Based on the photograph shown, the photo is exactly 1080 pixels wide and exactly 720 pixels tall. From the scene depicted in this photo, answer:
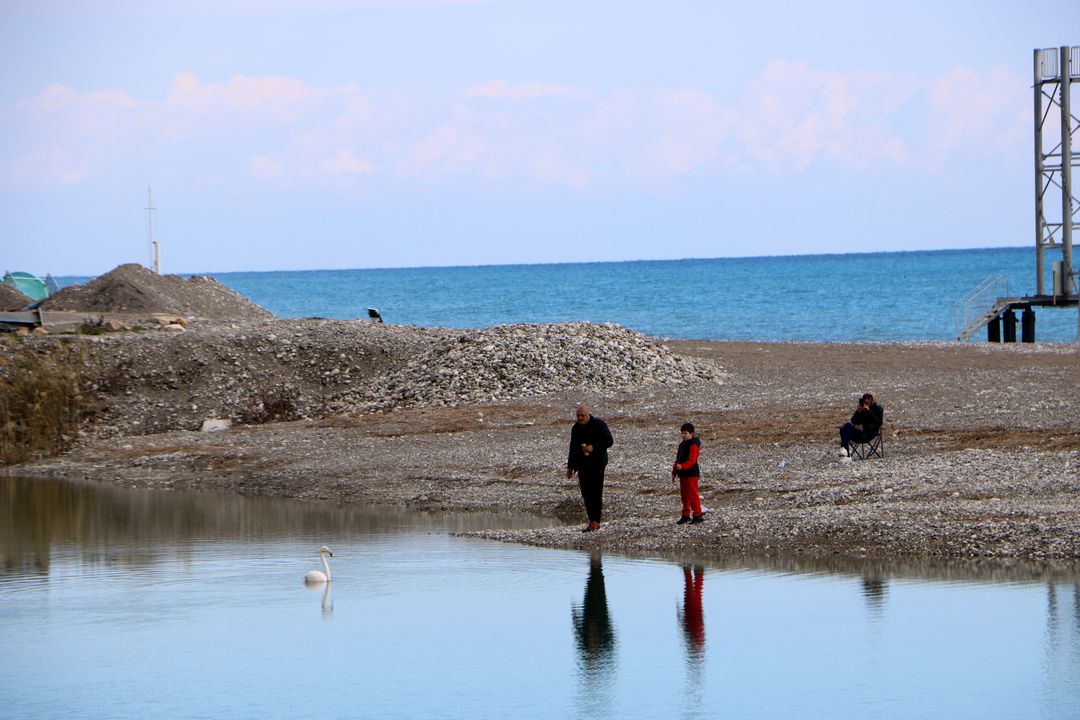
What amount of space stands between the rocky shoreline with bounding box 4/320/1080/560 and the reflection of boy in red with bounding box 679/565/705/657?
49.0 inches

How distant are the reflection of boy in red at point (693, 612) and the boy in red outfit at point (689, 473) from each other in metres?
1.39

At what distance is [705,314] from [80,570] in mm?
81645

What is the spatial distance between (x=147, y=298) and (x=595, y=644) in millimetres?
39848

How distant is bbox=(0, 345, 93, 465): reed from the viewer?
104 ft

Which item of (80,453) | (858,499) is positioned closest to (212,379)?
(80,453)

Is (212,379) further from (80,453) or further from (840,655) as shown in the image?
(840,655)

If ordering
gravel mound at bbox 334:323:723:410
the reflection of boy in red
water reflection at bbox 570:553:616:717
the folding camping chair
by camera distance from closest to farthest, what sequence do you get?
water reflection at bbox 570:553:616:717, the reflection of boy in red, the folding camping chair, gravel mound at bbox 334:323:723:410

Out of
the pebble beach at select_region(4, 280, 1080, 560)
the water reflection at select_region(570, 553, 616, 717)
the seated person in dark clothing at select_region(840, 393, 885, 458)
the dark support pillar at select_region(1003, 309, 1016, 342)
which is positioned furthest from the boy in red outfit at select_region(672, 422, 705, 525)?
the dark support pillar at select_region(1003, 309, 1016, 342)

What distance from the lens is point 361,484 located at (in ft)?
83.9

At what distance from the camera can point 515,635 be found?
15.1 meters

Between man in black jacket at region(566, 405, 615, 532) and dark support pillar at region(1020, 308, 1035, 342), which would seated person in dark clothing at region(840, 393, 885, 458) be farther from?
dark support pillar at region(1020, 308, 1035, 342)

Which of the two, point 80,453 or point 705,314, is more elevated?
point 705,314

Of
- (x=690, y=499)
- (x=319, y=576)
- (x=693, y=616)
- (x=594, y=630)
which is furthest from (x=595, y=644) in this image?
(x=690, y=499)

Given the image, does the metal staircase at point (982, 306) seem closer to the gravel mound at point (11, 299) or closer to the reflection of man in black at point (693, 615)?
the reflection of man in black at point (693, 615)
